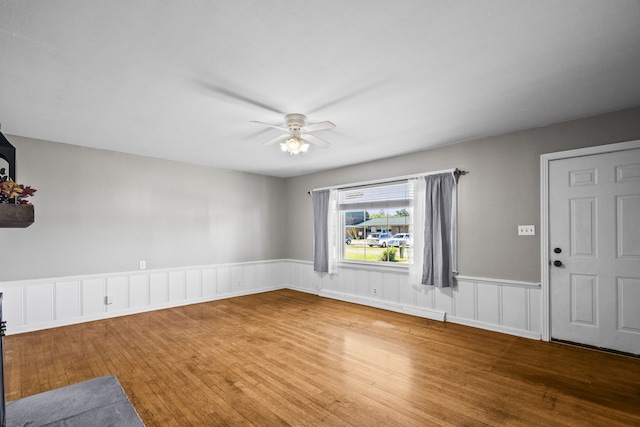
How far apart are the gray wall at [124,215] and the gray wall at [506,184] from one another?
3.73 m

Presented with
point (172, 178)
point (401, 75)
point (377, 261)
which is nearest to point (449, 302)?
point (377, 261)

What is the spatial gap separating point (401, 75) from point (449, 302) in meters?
3.29

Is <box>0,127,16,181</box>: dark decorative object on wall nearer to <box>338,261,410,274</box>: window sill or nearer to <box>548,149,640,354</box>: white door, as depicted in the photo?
<box>338,261,410,274</box>: window sill

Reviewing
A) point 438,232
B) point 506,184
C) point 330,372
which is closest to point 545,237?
point 506,184

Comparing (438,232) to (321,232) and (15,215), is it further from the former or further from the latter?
(15,215)

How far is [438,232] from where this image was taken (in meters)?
4.45

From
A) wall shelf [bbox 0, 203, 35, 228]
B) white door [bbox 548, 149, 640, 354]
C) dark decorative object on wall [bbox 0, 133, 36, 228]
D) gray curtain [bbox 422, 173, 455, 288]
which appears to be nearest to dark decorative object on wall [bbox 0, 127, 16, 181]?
dark decorative object on wall [bbox 0, 133, 36, 228]

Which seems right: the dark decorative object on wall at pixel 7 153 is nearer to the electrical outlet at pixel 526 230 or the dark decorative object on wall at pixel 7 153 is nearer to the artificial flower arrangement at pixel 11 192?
the artificial flower arrangement at pixel 11 192

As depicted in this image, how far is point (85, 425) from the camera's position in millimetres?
2080

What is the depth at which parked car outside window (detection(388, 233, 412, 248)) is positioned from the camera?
5.00 meters

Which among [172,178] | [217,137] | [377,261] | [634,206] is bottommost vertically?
[377,261]

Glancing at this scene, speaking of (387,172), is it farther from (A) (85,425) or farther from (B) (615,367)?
(A) (85,425)

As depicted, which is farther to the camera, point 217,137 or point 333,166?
point 333,166

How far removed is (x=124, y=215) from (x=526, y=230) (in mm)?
5753
